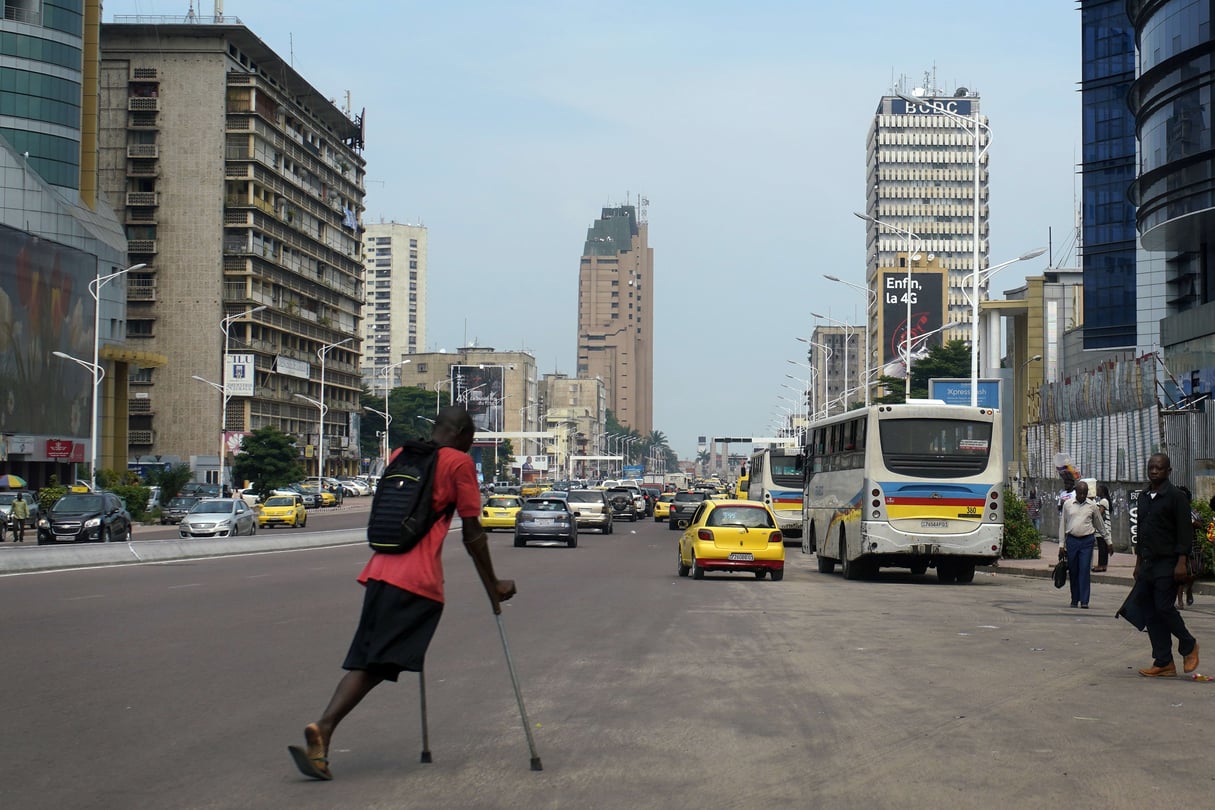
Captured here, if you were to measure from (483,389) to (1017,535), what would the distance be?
123414 mm

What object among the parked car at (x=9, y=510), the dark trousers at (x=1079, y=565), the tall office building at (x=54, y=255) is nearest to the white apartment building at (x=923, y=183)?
the tall office building at (x=54, y=255)

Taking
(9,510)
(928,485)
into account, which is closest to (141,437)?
(9,510)

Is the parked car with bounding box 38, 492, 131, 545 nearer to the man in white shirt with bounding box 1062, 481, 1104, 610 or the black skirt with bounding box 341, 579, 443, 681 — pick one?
the man in white shirt with bounding box 1062, 481, 1104, 610

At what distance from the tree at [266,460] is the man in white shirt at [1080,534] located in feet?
223

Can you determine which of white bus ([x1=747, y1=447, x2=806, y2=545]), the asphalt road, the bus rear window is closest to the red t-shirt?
the asphalt road

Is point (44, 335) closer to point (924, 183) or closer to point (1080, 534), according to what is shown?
point (1080, 534)

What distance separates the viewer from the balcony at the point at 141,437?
106 m

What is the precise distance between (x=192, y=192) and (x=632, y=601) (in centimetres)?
9524

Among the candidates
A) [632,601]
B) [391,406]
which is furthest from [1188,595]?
[391,406]

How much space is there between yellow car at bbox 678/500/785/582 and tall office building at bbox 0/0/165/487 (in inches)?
1998

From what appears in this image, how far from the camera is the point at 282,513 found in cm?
5816

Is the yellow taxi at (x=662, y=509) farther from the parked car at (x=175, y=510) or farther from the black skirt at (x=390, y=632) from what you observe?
the black skirt at (x=390, y=632)

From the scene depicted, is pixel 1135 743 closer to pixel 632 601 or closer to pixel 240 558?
pixel 632 601

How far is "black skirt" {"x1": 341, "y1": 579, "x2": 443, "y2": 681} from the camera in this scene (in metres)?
7.16
